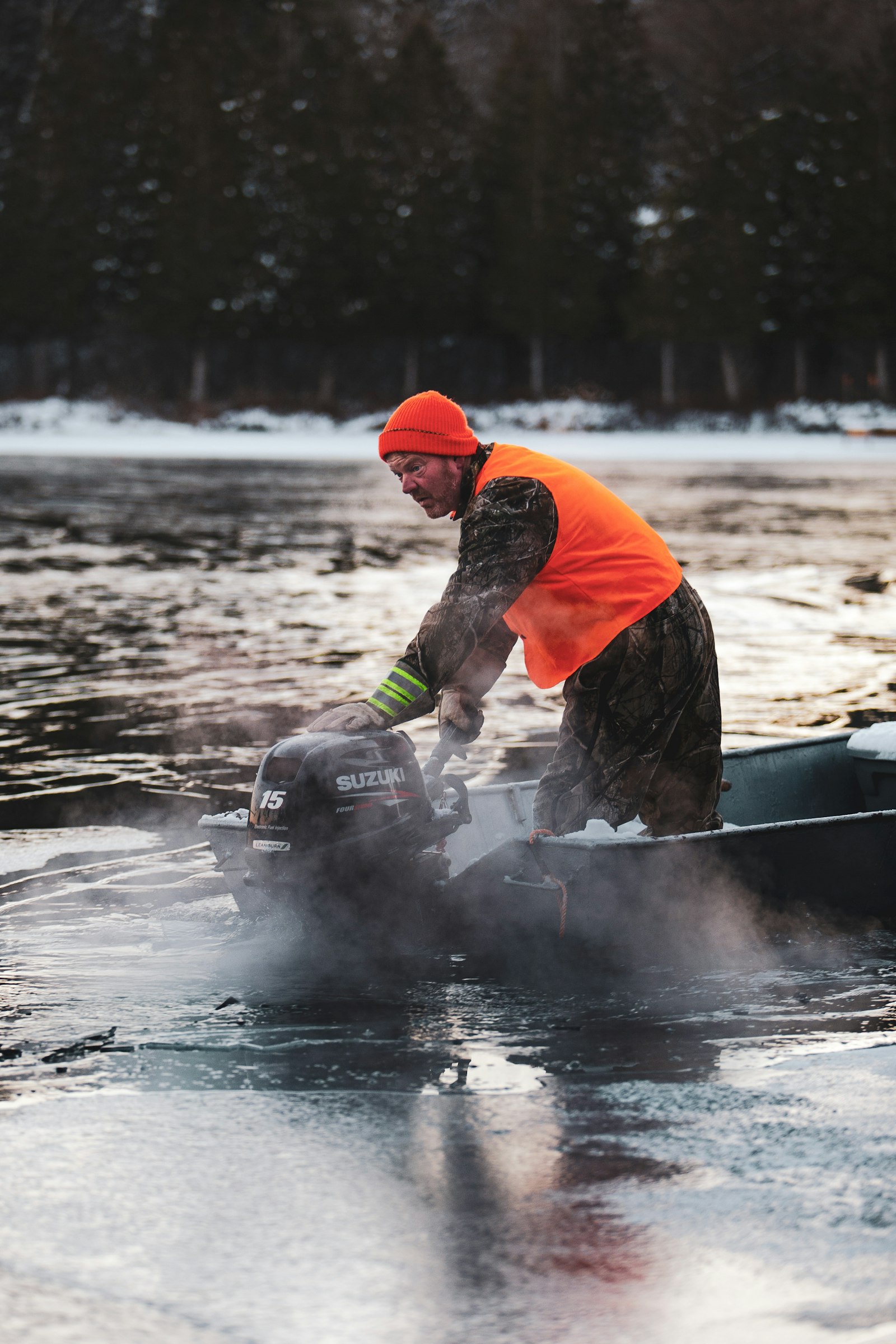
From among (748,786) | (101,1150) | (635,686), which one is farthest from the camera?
(748,786)

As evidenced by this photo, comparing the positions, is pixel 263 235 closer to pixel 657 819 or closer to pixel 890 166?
pixel 890 166

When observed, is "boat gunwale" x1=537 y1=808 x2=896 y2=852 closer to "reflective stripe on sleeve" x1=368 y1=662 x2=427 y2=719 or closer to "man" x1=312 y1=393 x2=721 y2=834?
"man" x1=312 y1=393 x2=721 y2=834

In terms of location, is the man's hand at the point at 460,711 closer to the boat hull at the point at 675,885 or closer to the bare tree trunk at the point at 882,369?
the boat hull at the point at 675,885

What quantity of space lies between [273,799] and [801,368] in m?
45.4

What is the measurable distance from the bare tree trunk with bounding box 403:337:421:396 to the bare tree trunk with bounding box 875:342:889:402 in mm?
13235

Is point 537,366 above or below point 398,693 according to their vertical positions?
above

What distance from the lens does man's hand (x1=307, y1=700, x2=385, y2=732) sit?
13.9ft

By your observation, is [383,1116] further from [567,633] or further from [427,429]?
[427,429]

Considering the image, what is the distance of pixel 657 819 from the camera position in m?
4.76

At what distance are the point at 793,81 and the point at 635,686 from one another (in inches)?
2089

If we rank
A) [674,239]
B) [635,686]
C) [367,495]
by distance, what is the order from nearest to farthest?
1. [635,686]
2. [367,495]
3. [674,239]

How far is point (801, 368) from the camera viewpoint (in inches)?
1873

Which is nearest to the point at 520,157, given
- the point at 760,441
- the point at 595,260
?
the point at 595,260

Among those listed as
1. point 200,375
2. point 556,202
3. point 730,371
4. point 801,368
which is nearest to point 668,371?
point 730,371
